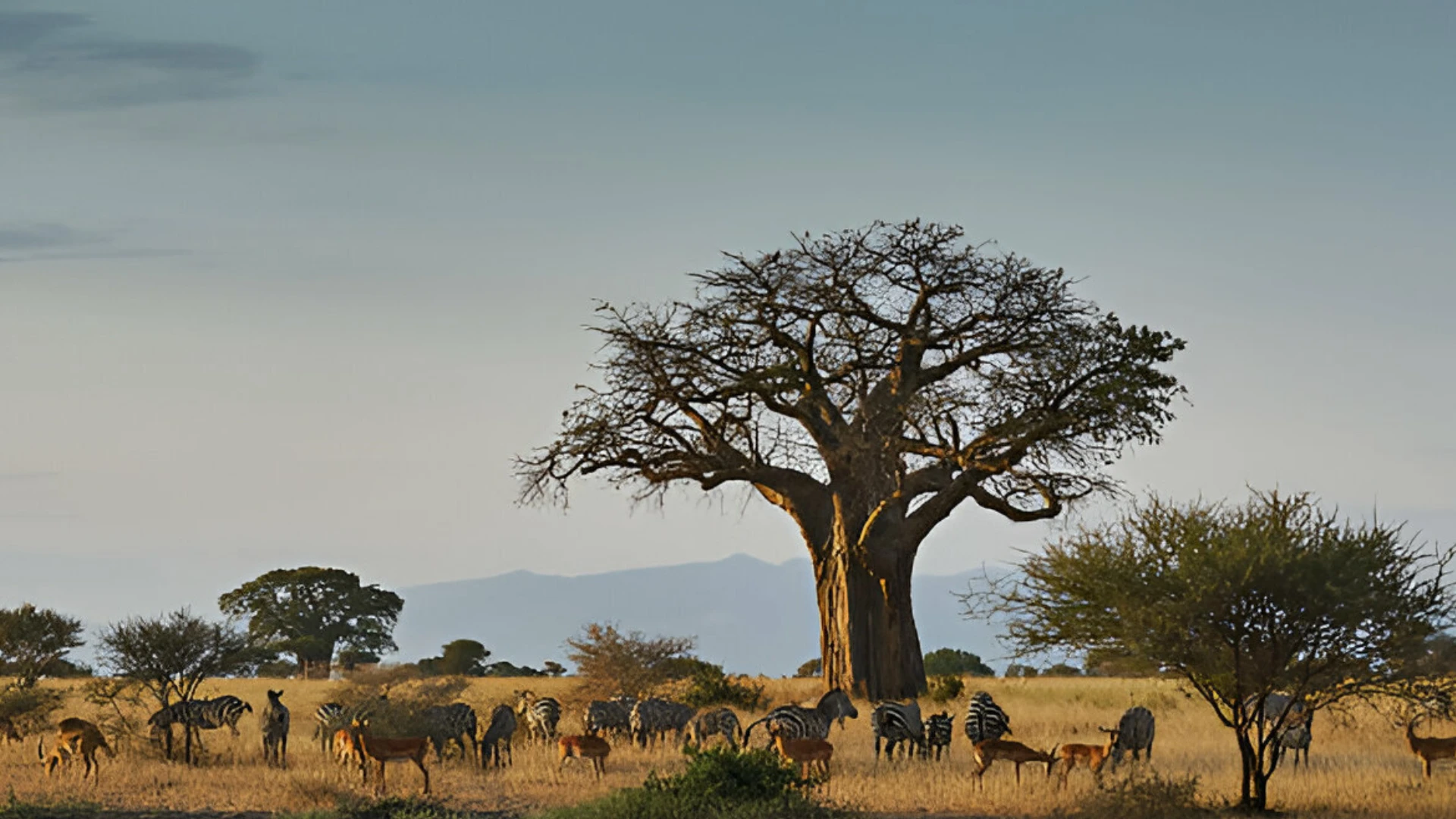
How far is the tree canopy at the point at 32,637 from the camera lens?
164 feet

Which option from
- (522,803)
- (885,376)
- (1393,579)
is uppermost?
(885,376)

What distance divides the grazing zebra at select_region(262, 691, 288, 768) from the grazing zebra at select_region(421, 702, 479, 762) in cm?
232

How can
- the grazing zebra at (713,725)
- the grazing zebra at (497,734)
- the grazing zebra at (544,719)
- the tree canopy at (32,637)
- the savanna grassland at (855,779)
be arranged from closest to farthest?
1. the savanna grassland at (855,779)
2. the grazing zebra at (497,734)
3. the grazing zebra at (713,725)
4. the grazing zebra at (544,719)
5. the tree canopy at (32,637)

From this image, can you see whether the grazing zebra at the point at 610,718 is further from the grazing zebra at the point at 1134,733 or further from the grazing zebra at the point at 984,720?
the grazing zebra at the point at 1134,733

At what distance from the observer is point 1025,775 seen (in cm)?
2094

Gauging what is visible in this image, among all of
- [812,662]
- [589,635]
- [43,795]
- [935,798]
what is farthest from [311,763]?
[812,662]

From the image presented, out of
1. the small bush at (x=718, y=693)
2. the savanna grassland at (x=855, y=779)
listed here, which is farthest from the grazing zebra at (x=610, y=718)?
the small bush at (x=718, y=693)

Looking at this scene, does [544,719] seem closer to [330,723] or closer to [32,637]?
[330,723]

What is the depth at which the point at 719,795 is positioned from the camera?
659 inches

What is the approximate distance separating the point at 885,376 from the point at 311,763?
17194 mm

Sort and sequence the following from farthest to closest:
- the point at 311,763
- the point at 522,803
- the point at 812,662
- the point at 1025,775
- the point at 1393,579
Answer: the point at 812,662
the point at 311,763
the point at 1025,775
the point at 522,803
the point at 1393,579

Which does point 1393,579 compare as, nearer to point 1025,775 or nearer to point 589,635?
point 1025,775

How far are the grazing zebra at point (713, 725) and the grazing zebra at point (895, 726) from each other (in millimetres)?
2350

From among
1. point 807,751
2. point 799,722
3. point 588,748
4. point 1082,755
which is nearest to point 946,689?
point 799,722
